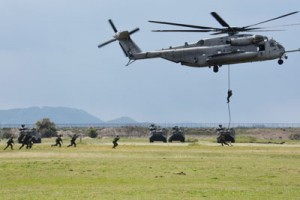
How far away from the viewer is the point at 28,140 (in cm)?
6981

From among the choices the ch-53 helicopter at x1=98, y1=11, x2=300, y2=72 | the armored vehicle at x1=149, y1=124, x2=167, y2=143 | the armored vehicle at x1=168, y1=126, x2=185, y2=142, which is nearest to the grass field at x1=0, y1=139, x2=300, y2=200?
the ch-53 helicopter at x1=98, y1=11, x2=300, y2=72

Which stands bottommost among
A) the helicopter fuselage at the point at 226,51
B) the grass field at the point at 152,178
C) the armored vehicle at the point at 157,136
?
the grass field at the point at 152,178

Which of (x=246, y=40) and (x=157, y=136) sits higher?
(x=246, y=40)

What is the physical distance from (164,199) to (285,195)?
5.23 meters

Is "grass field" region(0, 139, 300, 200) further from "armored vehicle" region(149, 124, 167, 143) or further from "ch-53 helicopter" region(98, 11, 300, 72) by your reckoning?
"armored vehicle" region(149, 124, 167, 143)

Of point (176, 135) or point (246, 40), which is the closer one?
point (246, 40)

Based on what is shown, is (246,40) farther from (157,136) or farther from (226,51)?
(157,136)

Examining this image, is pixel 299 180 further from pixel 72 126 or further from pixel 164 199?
pixel 72 126

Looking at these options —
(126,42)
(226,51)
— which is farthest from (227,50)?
(126,42)

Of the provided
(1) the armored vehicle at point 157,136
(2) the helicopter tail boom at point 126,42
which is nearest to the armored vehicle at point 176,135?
(1) the armored vehicle at point 157,136

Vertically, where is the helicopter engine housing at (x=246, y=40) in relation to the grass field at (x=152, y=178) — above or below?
above

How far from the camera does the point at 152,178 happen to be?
36938 mm

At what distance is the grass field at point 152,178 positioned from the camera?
98.7 ft

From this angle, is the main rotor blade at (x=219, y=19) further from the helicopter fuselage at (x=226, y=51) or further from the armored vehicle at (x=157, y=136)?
the armored vehicle at (x=157, y=136)
